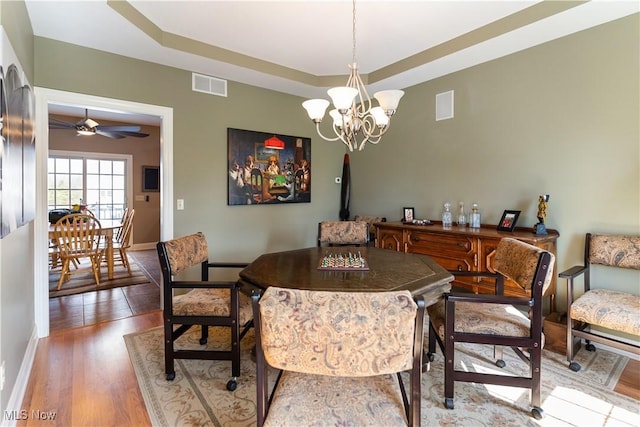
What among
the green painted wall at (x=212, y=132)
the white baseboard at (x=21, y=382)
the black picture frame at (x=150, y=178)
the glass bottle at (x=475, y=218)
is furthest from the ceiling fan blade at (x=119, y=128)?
the glass bottle at (x=475, y=218)

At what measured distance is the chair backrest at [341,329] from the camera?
1.10 meters

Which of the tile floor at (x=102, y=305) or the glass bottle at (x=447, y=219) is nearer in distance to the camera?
the tile floor at (x=102, y=305)

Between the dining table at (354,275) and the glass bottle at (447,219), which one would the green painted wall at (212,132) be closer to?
the dining table at (354,275)

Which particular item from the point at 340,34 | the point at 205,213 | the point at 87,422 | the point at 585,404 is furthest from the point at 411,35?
the point at 87,422

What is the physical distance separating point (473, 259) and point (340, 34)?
241 cm

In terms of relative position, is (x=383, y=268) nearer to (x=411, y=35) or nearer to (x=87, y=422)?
(x=87, y=422)

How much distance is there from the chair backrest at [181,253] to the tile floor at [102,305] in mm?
1556

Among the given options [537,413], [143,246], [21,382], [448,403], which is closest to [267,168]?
[21,382]

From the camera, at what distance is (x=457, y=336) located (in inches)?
75.0

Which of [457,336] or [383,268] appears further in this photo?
[383,268]

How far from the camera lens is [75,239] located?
14.0ft

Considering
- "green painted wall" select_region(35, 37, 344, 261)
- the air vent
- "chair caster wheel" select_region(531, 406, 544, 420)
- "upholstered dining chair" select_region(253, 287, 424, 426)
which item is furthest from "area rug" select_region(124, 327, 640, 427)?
the air vent

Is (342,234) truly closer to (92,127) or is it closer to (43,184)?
(43,184)

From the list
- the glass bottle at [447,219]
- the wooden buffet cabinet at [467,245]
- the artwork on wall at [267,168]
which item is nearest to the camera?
the wooden buffet cabinet at [467,245]
